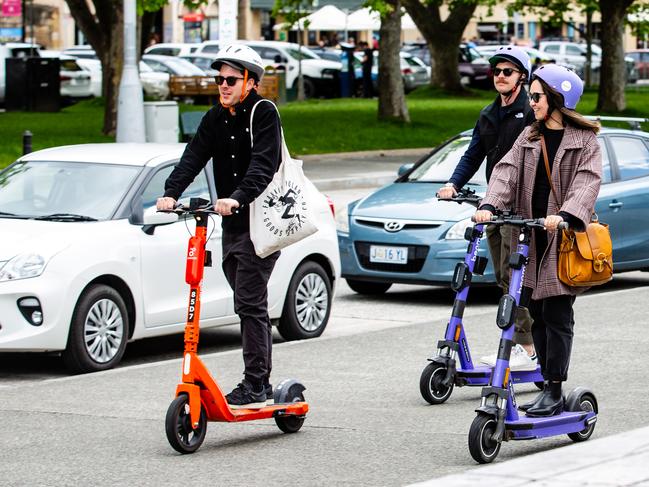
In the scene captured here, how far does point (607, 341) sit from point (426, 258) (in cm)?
238

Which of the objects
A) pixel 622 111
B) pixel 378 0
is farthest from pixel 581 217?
pixel 622 111

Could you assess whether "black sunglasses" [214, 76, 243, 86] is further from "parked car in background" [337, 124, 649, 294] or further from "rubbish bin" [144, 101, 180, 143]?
"rubbish bin" [144, 101, 180, 143]

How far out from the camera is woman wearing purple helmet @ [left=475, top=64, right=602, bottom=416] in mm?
6879

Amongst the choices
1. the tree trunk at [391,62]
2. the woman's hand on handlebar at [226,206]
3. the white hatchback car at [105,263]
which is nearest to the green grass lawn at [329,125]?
the tree trunk at [391,62]

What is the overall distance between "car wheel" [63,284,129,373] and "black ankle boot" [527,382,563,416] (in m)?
3.44

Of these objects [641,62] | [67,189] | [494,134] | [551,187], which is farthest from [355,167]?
[641,62]

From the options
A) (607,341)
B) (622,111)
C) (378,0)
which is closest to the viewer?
(607,341)

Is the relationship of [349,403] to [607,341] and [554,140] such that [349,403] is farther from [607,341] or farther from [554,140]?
[607,341]

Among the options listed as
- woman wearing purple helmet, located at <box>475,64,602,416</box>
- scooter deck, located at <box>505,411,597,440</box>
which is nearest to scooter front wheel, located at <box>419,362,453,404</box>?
woman wearing purple helmet, located at <box>475,64,602,416</box>

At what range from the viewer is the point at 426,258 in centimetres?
1270

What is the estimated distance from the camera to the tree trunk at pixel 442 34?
156 feet

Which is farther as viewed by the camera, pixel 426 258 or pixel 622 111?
pixel 622 111

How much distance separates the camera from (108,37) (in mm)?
29469

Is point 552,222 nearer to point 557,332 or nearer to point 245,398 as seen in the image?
point 557,332
